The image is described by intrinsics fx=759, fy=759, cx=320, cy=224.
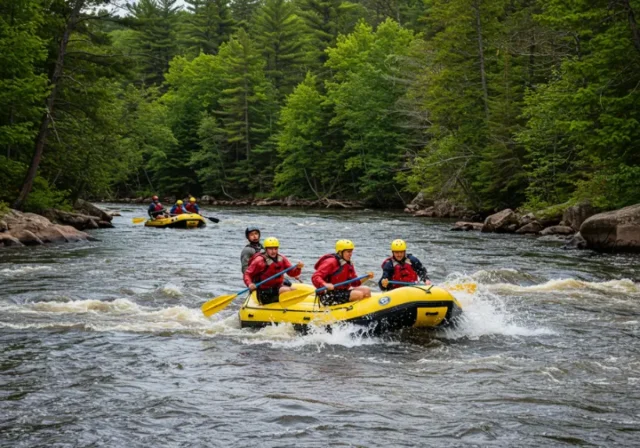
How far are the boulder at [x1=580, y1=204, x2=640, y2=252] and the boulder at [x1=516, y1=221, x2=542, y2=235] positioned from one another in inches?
230

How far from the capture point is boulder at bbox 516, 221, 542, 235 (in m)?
27.7

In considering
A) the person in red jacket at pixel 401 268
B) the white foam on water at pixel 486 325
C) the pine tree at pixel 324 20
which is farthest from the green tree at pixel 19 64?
the pine tree at pixel 324 20

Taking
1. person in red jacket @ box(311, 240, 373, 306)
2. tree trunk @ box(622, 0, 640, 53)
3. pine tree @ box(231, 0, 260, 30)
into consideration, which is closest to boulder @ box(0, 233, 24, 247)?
person in red jacket @ box(311, 240, 373, 306)

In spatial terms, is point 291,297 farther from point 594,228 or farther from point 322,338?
point 594,228

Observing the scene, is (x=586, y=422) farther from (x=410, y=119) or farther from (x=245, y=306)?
(x=410, y=119)

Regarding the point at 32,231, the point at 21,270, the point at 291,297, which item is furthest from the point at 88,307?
the point at 32,231

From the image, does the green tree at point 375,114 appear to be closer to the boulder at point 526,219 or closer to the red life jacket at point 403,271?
the boulder at point 526,219

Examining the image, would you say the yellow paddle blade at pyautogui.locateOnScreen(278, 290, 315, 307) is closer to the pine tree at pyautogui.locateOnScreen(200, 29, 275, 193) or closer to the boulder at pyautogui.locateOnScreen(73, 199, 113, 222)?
the boulder at pyautogui.locateOnScreen(73, 199, 113, 222)

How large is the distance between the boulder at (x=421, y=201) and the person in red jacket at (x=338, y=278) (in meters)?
32.2

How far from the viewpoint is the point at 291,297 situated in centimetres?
1132

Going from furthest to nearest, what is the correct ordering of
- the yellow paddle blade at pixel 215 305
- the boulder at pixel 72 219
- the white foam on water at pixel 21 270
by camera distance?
the boulder at pixel 72 219, the white foam on water at pixel 21 270, the yellow paddle blade at pixel 215 305

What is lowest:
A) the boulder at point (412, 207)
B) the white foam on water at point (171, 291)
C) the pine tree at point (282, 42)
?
the white foam on water at point (171, 291)

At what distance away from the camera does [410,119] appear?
157 feet

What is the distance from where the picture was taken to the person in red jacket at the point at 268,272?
11523 millimetres
